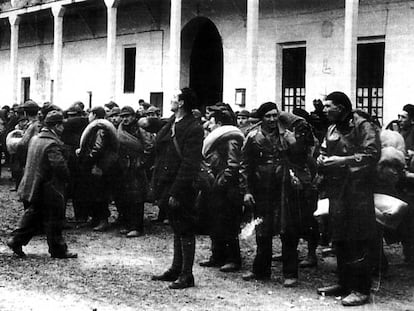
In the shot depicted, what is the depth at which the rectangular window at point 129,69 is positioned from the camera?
24828 millimetres

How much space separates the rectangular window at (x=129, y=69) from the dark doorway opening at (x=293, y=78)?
7289 millimetres

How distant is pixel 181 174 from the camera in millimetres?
6836

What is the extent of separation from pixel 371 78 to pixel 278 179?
414 inches

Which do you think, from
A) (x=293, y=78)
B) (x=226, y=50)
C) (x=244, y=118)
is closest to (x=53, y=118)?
(x=244, y=118)

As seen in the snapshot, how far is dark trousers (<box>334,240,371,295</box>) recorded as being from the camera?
6625 millimetres

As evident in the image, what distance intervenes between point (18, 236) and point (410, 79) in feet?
35.4

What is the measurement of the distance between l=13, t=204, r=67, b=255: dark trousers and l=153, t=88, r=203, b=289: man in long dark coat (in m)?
1.81

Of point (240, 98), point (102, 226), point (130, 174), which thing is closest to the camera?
point (130, 174)

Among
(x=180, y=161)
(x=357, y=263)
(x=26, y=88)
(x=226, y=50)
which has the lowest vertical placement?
(x=357, y=263)

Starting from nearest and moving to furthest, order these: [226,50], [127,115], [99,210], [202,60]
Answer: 1. [127,115]
2. [99,210]
3. [226,50]
4. [202,60]

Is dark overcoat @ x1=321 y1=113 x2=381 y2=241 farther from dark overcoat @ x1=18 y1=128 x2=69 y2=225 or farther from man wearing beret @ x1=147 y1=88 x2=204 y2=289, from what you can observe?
dark overcoat @ x1=18 y1=128 x2=69 y2=225

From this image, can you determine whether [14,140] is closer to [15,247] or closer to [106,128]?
[106,128]

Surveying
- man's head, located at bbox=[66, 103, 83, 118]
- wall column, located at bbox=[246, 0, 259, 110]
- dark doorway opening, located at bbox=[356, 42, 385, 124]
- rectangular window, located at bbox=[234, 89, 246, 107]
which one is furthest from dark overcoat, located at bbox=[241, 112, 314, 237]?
rectangular window, located at bbox=[234, 89, 246, 107]

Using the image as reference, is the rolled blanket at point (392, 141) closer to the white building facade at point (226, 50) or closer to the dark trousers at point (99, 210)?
the dark trousers at point (99, 210)
